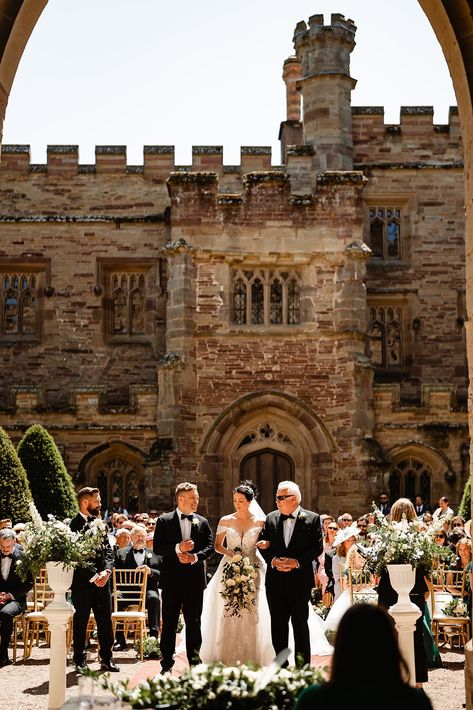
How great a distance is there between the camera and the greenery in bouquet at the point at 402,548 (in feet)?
28.9

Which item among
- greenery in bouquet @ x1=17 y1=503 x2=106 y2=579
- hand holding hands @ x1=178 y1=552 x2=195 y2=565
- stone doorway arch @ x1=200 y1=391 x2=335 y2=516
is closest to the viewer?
greenery in bouquet @ x1=17 y1=503 x2=106 y2=579

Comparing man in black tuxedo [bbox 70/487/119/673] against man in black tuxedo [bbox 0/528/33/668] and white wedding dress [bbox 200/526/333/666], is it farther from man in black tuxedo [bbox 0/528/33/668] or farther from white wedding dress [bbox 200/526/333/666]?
man in black tuxedo [bbox 0/528/33/668]

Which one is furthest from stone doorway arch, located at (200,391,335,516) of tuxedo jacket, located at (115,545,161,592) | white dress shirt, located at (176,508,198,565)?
white dress shirt, located at (176,508,198,565)

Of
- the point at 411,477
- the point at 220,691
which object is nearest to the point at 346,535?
the point at 220,691

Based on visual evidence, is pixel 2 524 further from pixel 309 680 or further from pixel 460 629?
pixel 309 680

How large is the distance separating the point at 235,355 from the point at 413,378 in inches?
199

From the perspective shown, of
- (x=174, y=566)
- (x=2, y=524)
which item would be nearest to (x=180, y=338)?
(x=2, y=524)

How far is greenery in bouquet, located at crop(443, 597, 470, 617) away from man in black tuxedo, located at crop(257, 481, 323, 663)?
111 inches

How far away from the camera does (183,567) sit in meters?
9.69

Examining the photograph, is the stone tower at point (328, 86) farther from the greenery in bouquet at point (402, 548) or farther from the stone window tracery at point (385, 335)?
the greenery in bouquet at point (402, 548)

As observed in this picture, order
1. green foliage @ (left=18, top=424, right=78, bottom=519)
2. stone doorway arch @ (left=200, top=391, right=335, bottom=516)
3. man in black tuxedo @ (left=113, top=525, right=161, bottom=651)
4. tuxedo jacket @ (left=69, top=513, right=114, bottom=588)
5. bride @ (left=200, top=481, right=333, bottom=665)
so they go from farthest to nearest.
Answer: stone doorway arch @ (left=200, top=391, right=335, bottom=516), green foliage @ (left=18, top=424, right=78, bottom=519), man in black tuxedo @ (left=113, top=525, right=161, bottom=651), tuxedo jacket @ (left=69, top=513, right=114, bottom=588), bride @ (left=200, top=481, right=333, bottom=665)

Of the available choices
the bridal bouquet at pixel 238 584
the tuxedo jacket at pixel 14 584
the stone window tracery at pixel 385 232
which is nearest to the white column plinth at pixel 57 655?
the bridal bouquet at pixel 238 584

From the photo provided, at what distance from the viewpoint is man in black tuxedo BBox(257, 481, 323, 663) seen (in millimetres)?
9102

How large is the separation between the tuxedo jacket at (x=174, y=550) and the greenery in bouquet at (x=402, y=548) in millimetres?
1600
